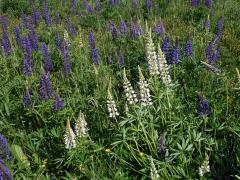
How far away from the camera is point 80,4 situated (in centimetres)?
1061

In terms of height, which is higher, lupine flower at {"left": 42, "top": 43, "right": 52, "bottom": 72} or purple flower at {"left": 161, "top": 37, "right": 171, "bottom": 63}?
purple flower at {"left": 161, "top": 37, "right": 171, "bottom": 63}

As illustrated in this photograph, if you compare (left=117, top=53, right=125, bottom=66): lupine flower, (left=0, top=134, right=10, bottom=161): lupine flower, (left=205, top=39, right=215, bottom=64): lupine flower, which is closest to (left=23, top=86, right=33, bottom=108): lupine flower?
(left=0, top=134, right=10, bottom=161): lupine flower

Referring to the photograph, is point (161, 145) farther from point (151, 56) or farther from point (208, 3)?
point (208, 3)

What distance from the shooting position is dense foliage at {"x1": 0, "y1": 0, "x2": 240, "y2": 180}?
13.4 feet

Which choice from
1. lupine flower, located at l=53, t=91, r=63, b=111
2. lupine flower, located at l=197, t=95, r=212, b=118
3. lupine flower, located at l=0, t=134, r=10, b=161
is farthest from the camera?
lupine flower, located at l=53, t=91, r=63, b=111

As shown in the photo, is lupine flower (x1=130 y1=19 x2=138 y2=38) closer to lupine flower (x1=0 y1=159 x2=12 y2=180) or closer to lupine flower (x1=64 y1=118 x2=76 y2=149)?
lupine flower (x1=64 y1=118 x2=76 y2=149)

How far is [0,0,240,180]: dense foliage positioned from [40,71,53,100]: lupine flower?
14 mm

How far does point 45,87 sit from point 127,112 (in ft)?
4.59

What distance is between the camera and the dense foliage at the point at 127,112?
161 inches

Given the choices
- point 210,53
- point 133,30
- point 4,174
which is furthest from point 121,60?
point 4,174

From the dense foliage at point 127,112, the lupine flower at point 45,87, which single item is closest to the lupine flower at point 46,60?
the dense foliage at point 127,112

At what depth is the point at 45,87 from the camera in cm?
511

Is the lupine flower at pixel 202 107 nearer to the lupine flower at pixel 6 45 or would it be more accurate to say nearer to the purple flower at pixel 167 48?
the purple flower at pixel 167 48

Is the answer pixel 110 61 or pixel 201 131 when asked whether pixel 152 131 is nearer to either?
pixel 201 131
